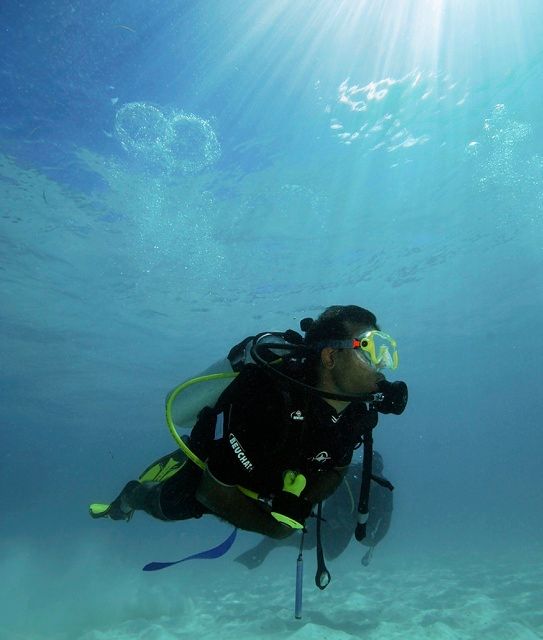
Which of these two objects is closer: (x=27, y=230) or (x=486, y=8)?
(x=486, y=8)

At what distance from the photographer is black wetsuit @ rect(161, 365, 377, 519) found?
300cm

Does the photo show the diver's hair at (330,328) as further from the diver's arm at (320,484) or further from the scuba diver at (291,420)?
the diver's arm at (320,484)

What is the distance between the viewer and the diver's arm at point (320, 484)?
3352 millimetres

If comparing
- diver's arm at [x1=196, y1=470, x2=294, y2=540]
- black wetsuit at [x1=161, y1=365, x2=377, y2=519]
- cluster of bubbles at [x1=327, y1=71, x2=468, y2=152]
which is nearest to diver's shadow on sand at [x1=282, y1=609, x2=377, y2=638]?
diver's arm at [x1=196, y1=470, x2=294, y2=540]

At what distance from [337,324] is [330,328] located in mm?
68

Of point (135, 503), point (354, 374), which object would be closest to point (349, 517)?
point (135, 503)

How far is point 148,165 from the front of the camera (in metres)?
14.4

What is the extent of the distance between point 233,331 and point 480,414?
254 ft

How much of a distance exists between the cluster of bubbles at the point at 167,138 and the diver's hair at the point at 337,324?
1132 centimetres

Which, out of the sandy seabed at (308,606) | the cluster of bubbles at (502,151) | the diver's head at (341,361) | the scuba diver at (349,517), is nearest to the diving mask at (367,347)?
the diver's head at (341,361)

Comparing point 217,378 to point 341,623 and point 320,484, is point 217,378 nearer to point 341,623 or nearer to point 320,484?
point 320,484

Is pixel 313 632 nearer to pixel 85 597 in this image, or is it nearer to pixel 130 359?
pixel 85 597

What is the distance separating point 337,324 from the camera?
11.5 feet

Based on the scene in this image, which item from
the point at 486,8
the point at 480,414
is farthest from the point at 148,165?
the point at 480,414
